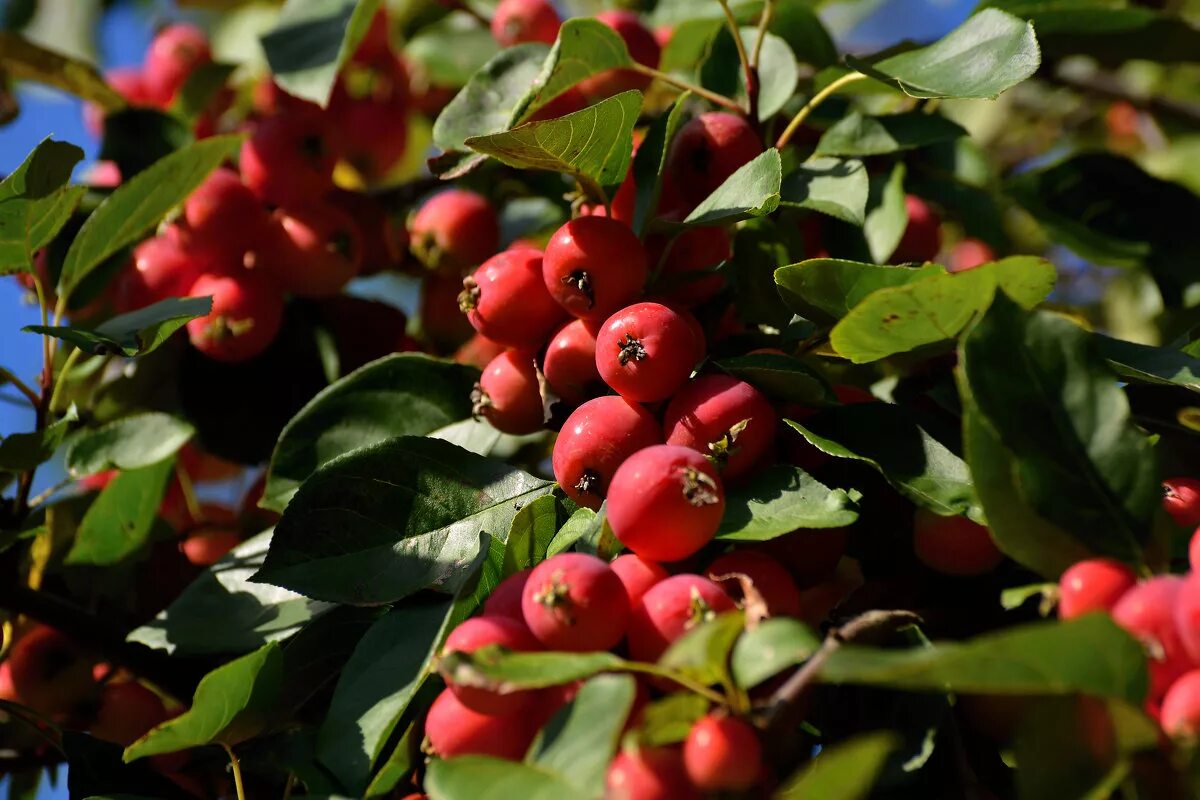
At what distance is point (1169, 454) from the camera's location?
1.20 m

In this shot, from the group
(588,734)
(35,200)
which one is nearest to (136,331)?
(35,200)

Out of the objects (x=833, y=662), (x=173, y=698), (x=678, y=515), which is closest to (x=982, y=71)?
(x=678, y=515)

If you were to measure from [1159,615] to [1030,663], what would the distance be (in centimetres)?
14

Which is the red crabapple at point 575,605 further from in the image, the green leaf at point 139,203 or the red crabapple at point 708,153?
the green leaf at point 139,203

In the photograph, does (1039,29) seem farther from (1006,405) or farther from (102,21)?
(102,21)

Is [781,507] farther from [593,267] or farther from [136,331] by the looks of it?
[136,331]

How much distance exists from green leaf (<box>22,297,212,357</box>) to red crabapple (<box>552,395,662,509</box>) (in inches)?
17.0

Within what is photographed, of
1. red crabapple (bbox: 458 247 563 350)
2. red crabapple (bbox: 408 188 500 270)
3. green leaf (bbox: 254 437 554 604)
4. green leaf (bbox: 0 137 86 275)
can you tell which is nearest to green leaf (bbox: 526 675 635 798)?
green leaf (bbox: 254 437 554 604)

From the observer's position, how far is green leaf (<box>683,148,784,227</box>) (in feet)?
3.46

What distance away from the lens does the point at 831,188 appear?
128 centimetres

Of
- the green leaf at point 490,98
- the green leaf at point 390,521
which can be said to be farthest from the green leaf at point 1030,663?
the green leaf at point 490,98

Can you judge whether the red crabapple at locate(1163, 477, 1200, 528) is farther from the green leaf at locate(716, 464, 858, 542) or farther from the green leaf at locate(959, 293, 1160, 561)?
the green leaf at locate(716, 464, 858, 542)

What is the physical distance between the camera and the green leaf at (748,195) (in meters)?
1.06

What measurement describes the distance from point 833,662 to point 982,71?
0.76m
